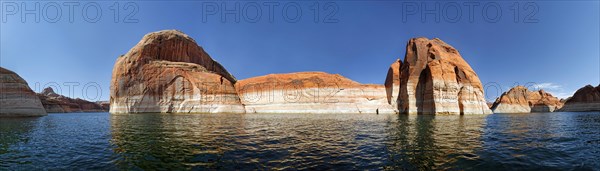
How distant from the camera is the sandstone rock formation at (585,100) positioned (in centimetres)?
7631

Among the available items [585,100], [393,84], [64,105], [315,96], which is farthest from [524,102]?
[64,105]

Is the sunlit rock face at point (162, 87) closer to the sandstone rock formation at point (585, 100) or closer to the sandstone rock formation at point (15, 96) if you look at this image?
the sandstone rock formation at point (15, 96)

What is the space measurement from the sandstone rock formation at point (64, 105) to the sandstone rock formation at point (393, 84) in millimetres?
113052

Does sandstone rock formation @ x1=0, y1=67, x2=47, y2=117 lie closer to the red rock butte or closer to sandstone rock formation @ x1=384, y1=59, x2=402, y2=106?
the red rock butte

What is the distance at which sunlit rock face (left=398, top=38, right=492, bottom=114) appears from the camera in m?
43.5

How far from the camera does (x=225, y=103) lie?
5603 centimetres

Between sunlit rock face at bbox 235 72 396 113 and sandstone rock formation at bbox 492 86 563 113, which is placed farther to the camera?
sandstone rock formation at bbox 492 86 563 113

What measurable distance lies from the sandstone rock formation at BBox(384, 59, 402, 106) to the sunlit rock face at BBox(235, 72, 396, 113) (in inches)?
38.7

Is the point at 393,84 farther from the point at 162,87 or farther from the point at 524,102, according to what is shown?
the point at 524,102

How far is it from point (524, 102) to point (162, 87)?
120385 mm

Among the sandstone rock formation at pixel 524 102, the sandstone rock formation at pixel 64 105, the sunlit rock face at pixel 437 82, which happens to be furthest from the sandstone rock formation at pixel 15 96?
the sandstone rock formation at pixel 524 102

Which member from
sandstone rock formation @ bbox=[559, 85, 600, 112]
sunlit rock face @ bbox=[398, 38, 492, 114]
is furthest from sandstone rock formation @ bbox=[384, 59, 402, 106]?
sandstone rock formation @ bbox=[559, 85, 600, 112]

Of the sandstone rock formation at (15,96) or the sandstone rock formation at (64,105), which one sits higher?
the sandstone rock formation at (15,96)

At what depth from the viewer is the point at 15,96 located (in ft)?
110
